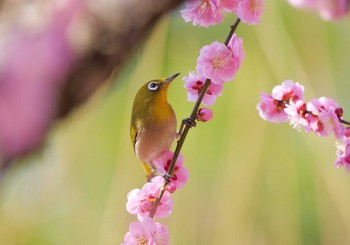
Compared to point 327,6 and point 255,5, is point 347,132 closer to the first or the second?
point 255,5

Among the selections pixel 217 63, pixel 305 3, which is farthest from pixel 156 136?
pixel 305 3

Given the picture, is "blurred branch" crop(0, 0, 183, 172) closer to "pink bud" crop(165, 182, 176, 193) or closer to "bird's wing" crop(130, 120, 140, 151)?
"bird's wing" crop(130, 120, 140, 151)

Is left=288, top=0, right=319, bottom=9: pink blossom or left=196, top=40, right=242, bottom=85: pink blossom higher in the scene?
left=288, top=0, right=319, bottom=9: pink blossom

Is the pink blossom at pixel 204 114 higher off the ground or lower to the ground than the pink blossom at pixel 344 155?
lower

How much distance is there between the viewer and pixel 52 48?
35.3 inches

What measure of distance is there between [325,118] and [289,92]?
0.26 feet

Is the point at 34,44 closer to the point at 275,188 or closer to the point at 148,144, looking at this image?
the point at 148,144

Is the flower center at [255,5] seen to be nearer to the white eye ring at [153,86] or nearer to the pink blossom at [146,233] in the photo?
the white eye ring at [153,86]

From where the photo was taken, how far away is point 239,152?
1.10 metres

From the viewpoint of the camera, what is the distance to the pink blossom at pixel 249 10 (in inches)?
32.5

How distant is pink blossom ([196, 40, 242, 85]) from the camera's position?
32.1 inches

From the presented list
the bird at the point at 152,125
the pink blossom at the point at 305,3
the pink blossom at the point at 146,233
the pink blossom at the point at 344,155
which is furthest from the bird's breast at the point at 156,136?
the pink blossom at the point at 305,3

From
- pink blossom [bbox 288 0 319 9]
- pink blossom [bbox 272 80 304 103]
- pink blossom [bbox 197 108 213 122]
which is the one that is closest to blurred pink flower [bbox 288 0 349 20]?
pink blossom [bbox 288 0 319 9]

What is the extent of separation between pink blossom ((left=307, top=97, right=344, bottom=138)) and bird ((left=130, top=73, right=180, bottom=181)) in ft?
0.63
